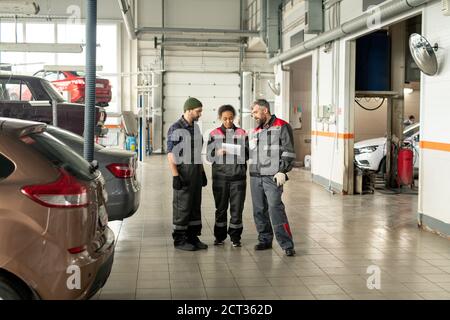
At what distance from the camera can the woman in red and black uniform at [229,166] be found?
620 cm

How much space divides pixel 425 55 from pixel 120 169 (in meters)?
4.06

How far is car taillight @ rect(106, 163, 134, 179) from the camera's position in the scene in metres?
6.34

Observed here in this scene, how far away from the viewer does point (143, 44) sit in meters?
21.5

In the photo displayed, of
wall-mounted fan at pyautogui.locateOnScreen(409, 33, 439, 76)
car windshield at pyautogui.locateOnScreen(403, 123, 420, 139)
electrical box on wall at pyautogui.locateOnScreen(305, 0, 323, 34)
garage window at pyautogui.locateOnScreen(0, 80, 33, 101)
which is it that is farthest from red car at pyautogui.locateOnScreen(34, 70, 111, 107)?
wall-mounted fan at pyautogui.locateOnScreen(409, 33, 439, 76)

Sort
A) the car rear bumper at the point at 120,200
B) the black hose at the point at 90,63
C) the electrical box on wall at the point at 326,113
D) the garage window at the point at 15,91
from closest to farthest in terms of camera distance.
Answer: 1. the black hose at the point at 90,63
2. the car rear bumper at the point at 120,200
3. the garage window at the point at 15,91
4. the electrical box on wall at the point at 326,113

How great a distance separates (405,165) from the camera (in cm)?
1109

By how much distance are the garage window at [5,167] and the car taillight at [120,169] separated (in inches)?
122

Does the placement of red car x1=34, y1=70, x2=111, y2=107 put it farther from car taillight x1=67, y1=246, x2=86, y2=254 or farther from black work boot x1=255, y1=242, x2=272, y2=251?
car taillight x1=67, y1=246, x2=86, y2=254

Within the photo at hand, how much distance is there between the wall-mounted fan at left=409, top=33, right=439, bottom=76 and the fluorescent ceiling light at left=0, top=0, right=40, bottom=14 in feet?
20.4

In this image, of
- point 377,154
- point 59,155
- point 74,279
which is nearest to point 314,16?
point 377,154

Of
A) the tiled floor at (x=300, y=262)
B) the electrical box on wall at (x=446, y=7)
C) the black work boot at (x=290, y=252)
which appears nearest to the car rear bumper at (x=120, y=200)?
the tiled floor at (x=300, y=262)

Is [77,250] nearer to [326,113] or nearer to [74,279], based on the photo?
[74,279]

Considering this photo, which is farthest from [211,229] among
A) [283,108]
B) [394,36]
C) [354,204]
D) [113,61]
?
[113,61]

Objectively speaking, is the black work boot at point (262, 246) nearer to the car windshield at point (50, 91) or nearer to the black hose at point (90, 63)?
the black hose at point (90, 63)
